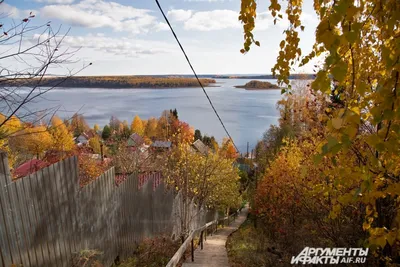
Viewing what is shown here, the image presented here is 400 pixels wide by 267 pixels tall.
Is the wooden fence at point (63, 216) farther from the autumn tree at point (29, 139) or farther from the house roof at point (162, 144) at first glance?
the house roof at point (162, 144)

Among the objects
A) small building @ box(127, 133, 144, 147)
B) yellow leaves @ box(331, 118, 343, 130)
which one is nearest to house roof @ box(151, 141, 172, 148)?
small building @ box(127, 133, 144, 147)

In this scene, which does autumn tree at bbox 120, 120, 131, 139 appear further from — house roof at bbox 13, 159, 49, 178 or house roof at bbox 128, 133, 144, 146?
house roof at bbox 13, 159, 49, 178

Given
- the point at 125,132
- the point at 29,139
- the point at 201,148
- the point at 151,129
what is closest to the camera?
the point at 29,139

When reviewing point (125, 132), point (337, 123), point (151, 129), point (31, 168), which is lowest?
point (151, 129)

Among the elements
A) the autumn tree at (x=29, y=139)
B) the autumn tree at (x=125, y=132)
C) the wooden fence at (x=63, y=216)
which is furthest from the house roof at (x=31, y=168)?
the autumn tree at (x=125, y=132)

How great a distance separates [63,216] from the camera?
3557 millimetres

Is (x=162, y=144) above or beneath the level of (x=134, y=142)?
beneath

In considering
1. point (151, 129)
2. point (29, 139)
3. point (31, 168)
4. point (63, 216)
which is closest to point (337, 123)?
point (63, 216)

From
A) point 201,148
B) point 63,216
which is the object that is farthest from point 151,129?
point 63,216

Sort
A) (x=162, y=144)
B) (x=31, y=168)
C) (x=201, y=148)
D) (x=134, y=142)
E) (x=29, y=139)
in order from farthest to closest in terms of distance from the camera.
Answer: (x=201, y=148), (x=162, y=144), (x=134, y=142), (x=29, y=139), (x=31, y=168)

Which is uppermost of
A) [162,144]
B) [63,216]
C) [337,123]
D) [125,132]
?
[337,123]

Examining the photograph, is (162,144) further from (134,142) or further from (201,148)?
(201,148)

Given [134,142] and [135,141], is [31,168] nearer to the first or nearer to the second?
[135,141]

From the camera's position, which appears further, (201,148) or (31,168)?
(201,148)
